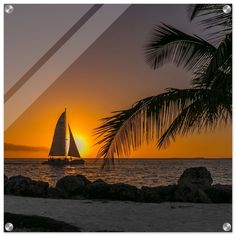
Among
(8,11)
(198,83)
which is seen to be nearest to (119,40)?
(198,83)

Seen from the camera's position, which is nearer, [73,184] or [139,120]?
[139,120]

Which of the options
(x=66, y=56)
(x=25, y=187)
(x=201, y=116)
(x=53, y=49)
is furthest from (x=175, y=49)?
(x=25, y=187)

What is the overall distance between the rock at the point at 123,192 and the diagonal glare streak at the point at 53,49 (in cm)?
116

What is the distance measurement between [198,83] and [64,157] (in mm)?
1250

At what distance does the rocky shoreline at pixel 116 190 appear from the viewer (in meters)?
3.35

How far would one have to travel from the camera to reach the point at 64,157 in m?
3.31

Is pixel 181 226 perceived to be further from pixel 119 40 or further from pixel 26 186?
pixel 119 40

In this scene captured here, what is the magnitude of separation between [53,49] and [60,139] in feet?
2.50

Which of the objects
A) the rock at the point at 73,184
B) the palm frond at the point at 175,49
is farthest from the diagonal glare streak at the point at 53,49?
the rock at the point at 73,184

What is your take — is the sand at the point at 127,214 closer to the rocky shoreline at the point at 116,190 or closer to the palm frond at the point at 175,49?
the rocky shoreline at the point at 116,190

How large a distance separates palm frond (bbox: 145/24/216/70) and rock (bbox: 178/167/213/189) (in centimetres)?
87

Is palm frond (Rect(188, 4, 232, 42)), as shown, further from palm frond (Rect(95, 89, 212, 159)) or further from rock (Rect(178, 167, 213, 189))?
rock (Rect(178, 167, 213, 189))

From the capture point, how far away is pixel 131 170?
11.0 feet

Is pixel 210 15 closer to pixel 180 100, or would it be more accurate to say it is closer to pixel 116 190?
pixel 180 100
